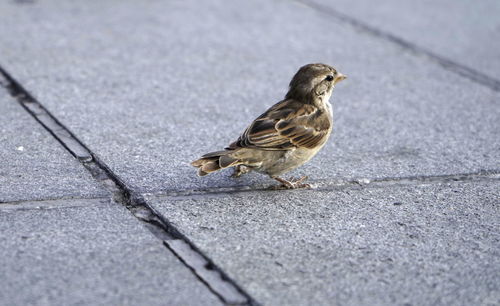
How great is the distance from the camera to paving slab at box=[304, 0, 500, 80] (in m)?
8.95

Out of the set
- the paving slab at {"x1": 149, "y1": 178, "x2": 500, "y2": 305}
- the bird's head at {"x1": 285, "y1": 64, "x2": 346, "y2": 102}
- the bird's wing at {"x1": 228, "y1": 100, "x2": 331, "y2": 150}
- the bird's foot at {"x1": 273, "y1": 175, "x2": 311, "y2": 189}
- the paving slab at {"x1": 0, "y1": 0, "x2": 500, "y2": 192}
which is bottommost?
the paving slab at {"x1": 0, "y1": 0, "x2": 500, "y2": 192}

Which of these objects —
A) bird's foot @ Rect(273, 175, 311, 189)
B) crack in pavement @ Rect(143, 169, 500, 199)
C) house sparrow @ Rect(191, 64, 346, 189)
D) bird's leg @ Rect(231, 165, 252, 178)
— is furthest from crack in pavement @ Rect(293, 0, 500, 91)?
bird's leg @ Rect(231, 165, 252, 178)

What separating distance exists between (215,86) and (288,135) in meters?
2.26

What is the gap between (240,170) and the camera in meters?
5.43

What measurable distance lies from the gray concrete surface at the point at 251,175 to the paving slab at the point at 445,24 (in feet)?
0.16

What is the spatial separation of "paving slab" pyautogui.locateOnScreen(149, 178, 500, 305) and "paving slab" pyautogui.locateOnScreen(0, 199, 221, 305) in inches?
10.5

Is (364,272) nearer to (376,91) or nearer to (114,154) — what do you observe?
(114,154)

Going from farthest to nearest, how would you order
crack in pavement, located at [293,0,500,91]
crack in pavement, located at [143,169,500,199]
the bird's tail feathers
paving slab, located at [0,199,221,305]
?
1. crack in pavement, located at [293,0,500,91]
2. crack in pavement, located at [143,169,500,199]
3. the bird's tail feathers
4. paving slab, located at [0,199,221,305]

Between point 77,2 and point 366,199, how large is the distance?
577 centimetres

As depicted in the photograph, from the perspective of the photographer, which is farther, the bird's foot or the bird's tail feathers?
the bird's foot

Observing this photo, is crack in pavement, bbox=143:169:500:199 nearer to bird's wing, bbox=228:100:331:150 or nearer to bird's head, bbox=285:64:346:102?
bird's wing, bbox=228:100:331:150

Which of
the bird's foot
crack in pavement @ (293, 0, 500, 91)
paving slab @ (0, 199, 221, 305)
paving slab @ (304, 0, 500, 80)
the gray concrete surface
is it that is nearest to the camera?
paving slab @ (0, 199, 221, 305)

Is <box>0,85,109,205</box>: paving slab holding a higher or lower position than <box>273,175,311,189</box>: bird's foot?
lower

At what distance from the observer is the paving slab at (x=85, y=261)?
387 cm
